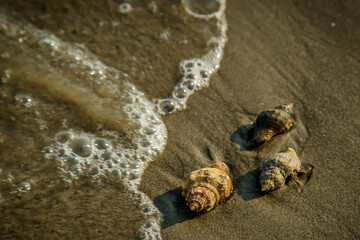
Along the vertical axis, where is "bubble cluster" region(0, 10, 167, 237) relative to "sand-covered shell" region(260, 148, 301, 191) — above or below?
below

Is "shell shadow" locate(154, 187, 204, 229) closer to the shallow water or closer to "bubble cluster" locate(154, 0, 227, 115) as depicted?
the shallow water

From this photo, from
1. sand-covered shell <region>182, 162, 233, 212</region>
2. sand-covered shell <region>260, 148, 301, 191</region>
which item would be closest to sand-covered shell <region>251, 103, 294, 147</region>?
sand-covered shell <region>260, 148, 301, 191</region>

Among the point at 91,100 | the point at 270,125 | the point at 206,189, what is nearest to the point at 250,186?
the point at 206,189

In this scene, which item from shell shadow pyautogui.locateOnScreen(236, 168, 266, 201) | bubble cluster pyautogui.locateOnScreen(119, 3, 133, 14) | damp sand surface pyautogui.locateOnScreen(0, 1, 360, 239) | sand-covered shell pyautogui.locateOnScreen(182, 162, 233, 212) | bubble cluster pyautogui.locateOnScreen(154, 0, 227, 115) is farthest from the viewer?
bubble cluster pyautogui.locateOnScreen(119, 3, 133, 14)

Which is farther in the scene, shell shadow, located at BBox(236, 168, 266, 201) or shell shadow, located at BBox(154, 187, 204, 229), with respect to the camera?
shell shadow, located at BBox(236, 168, 266, 201)

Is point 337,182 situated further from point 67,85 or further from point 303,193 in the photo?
point 67,85

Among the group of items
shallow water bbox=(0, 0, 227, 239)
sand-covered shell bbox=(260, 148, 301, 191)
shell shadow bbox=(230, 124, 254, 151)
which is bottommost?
shallow water bbox=(0, 0, 227, 239)
